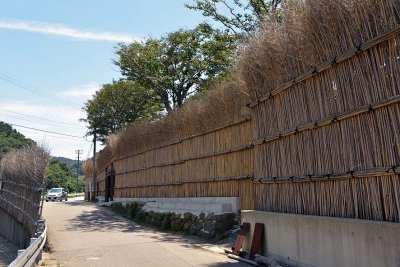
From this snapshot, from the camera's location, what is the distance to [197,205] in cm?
1594

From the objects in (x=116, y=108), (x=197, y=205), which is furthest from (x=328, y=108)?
(x=116, y=108)

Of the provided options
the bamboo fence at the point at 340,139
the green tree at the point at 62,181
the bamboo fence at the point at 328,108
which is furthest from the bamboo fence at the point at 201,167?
the green tree at the point at 62,181

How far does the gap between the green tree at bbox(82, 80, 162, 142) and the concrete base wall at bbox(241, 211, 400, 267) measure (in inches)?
1231

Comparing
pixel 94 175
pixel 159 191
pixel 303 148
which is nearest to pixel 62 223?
pixel 159 191

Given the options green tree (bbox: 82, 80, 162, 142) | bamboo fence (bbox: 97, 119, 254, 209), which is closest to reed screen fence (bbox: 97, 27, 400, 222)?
bamboo fence (bbox: 97, 119, 254, 209)

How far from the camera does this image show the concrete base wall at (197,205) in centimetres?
1398

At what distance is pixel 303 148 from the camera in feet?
26.9

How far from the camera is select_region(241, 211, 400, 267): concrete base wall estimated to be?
582cm

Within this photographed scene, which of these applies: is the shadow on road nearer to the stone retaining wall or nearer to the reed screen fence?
the stone retaining wall

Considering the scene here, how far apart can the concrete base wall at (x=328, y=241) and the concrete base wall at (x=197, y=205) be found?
4350 mm

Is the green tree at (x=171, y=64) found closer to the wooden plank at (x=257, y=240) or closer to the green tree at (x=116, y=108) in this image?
the green tree at (x=116, y=108)

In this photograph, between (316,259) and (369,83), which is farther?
(316,259)

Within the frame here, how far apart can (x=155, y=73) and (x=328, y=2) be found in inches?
930

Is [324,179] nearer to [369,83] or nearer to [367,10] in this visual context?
[369,83]
